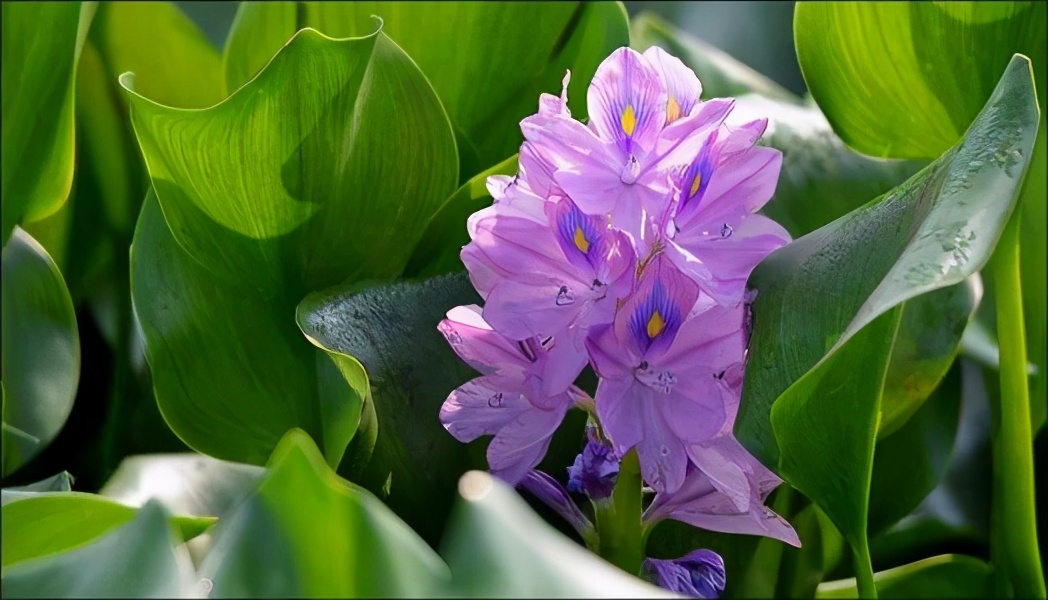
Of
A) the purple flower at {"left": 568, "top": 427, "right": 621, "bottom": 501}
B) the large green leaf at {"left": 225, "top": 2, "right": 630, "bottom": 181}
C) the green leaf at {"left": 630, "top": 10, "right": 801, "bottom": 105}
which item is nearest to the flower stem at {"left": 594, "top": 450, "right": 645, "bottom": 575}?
the purple flower at {"left": 568, "top": 427, "right": 621, "bottom": 501}

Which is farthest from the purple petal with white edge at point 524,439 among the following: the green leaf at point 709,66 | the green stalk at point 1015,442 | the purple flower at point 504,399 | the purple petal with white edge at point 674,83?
the green leaf at point 709,66

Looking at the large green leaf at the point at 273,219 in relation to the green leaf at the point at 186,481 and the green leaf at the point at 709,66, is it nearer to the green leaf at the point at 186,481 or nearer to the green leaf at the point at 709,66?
the green leaf at the point at 186,481

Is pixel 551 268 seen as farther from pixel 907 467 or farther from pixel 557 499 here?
pixel 907 467

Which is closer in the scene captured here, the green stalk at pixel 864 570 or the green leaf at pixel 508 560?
the green leaf at pixel 508 560

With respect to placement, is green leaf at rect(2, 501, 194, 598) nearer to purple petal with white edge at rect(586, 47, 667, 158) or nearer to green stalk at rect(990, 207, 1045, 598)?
purple petal with white edge at rect(586, 47, 667, 158)

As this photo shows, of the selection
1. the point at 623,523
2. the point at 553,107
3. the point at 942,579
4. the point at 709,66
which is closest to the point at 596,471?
the point at 623,523
